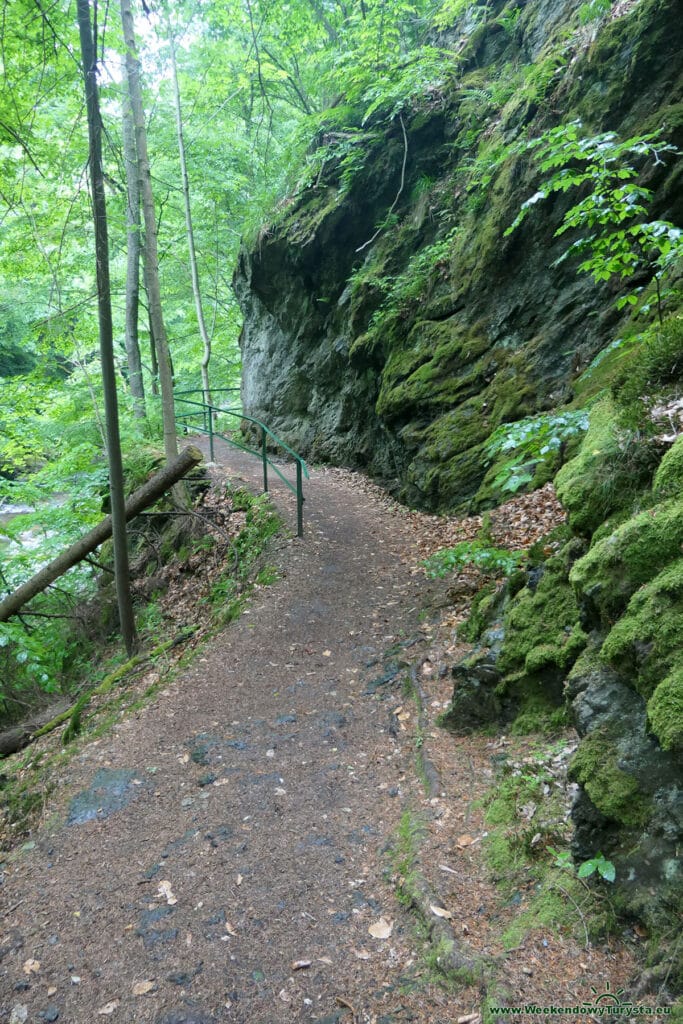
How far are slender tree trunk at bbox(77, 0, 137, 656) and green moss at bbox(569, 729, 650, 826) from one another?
571 centimetres

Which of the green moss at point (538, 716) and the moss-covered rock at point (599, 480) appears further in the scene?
the green moss at point (538, 716)

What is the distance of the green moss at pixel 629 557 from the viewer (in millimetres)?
2600

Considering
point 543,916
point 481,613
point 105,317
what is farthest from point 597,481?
point 105,317

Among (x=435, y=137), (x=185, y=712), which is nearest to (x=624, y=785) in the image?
(x=185, y=712)

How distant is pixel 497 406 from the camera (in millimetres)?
8094

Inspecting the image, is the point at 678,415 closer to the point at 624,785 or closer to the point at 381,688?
the point at 624,785

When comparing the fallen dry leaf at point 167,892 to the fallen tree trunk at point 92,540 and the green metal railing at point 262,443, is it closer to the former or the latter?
the fallen tree trunk at point 92,540

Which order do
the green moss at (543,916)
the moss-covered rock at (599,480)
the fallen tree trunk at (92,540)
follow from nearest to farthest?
the green moss at (543,916) < the moss-covered rock at (599,480) < the fallen tree trunk at (92,540)

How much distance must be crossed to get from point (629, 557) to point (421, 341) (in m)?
7.97

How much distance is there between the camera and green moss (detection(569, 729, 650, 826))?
2342 mm

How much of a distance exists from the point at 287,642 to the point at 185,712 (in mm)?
1311

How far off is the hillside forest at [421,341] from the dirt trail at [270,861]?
1.31ft

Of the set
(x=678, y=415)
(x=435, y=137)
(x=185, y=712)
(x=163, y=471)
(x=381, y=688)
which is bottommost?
(x=185, y=712)

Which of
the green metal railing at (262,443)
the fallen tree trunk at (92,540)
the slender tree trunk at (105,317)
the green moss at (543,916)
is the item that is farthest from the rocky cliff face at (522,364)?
the slender tree trunk at (105,317)
